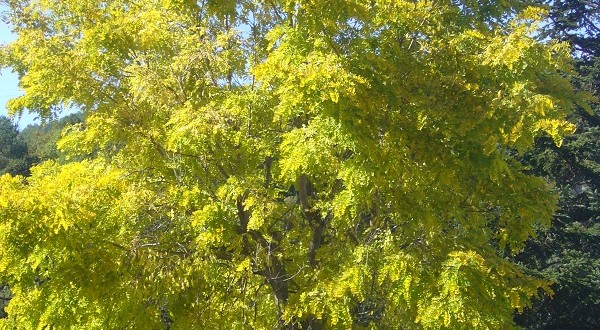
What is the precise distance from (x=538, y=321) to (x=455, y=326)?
11.5 meters

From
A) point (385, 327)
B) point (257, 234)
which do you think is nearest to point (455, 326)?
point (385, 327)

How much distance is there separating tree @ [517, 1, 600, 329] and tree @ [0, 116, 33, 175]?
22.5m

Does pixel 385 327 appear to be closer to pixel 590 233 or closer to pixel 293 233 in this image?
pixel 293 233

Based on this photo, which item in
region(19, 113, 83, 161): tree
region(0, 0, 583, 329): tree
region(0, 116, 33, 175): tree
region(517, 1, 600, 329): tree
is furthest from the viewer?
region(0, 116, 33, 175): tree

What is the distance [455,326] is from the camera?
4.25 m

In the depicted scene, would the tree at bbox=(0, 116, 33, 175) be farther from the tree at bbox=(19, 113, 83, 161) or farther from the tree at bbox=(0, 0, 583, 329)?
the tree at bbox=(0, 0, 583, 329)

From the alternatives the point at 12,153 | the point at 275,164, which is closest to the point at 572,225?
the point at 275,164

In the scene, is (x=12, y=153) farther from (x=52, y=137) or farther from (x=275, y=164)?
(x=275, y=164)

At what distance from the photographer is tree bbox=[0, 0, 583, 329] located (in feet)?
14.6

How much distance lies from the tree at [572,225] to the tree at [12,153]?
22501mm

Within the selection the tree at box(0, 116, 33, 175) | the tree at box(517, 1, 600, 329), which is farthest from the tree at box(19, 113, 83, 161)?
the tree at box(517, 1, 600, 329)

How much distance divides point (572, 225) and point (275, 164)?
11147 mm

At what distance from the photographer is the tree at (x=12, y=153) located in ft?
103

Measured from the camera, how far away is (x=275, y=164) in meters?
5.79
